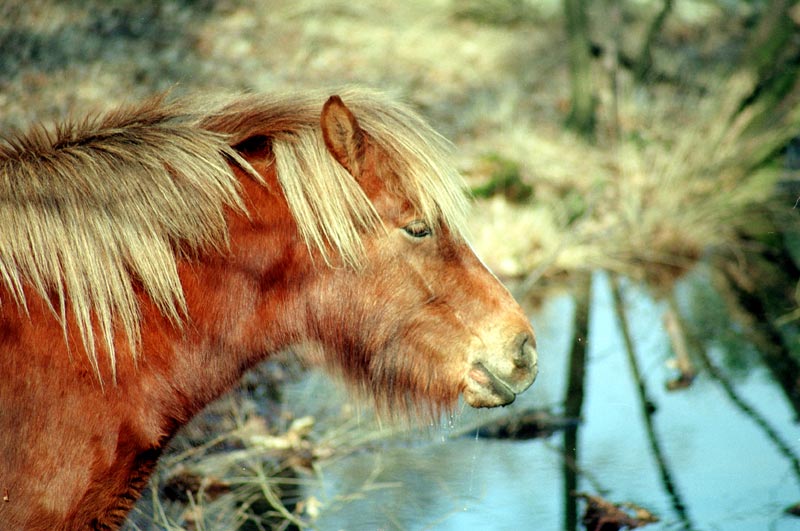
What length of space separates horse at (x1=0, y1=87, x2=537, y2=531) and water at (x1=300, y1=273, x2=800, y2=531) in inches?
23.6

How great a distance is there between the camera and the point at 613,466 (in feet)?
15.3

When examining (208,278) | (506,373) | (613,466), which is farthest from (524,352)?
(613,466)

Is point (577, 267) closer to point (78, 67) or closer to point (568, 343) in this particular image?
point (568, 343)

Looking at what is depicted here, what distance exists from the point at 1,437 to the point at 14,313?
353 mm

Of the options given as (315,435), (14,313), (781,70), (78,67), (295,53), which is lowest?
(315,435)

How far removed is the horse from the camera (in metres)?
2.47

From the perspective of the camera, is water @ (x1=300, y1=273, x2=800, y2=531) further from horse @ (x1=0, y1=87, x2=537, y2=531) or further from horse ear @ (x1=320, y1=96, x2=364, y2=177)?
horse ear @ (x1=320, y1=96, x2=364, y2=177)

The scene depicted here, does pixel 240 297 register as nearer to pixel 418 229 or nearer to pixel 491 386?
pixel 418 229

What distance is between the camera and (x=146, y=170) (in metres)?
2.65

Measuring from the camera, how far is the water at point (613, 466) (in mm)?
4152

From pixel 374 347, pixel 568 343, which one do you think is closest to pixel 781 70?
pixel 568 343

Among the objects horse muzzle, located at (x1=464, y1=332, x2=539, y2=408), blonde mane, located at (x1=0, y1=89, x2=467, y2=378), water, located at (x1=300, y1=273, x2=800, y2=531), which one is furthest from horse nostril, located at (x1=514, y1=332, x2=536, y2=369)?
water, located at (x1=300, y1=273, x2=800, y2=531)

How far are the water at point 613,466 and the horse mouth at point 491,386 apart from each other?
1.30 ft

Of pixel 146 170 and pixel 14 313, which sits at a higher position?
pixel 146 170
